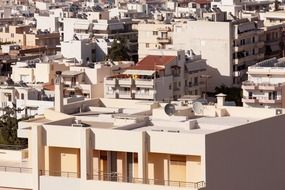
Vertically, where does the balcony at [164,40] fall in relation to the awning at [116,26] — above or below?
below

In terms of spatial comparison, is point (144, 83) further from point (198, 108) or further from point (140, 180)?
point (140, 180)

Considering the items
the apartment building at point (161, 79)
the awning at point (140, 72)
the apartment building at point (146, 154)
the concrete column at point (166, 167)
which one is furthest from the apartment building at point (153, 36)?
the concrete column at point (166, 167)

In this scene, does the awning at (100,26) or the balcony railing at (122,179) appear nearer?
the balcony railing at (122,179)

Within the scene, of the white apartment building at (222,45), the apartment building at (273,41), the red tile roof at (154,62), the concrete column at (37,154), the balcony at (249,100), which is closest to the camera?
the concrete column at (37,154)

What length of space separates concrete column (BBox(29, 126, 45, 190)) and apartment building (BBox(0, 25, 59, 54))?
4383 centimetres

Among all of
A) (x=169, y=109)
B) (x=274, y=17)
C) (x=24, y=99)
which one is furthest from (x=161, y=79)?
(x=169, y=109)

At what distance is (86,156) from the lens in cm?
1797

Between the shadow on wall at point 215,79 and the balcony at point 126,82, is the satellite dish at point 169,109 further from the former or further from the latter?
the shadow on wall at point 215,79

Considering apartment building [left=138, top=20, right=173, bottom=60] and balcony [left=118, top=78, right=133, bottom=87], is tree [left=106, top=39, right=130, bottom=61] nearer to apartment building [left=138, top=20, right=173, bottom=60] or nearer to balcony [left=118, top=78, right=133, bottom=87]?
apartment building [left=138, top=20, right=173, bottom=60]

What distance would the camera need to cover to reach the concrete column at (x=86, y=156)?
58.6ft

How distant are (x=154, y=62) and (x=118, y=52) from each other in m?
9.55

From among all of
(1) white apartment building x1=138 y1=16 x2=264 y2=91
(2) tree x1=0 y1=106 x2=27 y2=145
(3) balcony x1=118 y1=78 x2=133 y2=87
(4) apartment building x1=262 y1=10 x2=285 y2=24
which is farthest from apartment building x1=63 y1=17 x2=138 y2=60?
(2) tree x1=0 y1=106 x2=27 y2=145

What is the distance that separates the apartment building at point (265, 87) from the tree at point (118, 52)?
10.9 metres

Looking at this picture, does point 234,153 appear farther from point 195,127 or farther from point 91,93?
point 91,93
